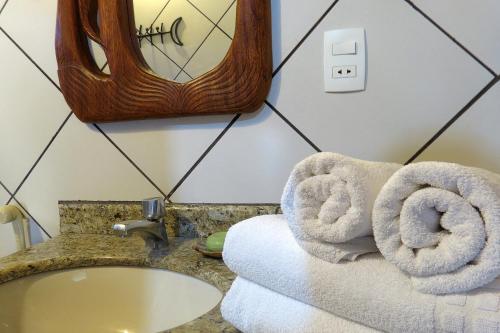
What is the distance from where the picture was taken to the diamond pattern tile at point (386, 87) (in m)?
0.58

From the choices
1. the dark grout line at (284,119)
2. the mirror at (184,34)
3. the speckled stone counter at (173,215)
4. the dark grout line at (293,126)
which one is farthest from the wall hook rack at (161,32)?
the speckled stone counter at (173,215)

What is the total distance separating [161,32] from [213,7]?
123 mm

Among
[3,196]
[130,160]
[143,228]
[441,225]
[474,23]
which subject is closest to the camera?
[441,225]

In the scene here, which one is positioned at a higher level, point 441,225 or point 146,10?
point 146,10

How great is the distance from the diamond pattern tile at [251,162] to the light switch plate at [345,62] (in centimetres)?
11

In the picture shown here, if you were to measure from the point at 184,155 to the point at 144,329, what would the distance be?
1.07ft

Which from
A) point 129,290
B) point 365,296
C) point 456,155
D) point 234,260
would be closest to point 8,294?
point 129,290

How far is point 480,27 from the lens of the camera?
560 mm

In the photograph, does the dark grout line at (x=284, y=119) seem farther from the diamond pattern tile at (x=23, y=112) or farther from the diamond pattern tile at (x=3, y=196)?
the diamond pattern tile at (x=3, y=196)

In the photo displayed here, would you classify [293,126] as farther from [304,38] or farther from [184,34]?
[184,34]

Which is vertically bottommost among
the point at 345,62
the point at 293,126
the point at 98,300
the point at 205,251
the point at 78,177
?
the point at 98,300

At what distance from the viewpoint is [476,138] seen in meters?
0.57

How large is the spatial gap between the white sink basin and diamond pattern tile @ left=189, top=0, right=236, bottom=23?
0.47 metres

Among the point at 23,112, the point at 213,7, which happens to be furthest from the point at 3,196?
the point at 213,7
